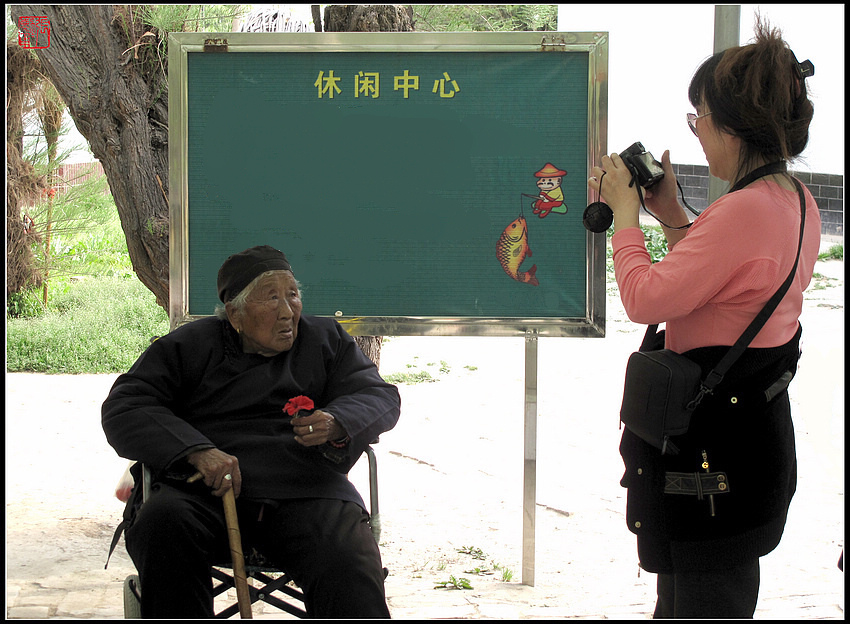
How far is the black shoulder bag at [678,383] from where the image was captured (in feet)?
6.22

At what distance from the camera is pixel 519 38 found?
2.89 m

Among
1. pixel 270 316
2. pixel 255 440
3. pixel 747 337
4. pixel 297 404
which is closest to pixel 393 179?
pixel 270 316

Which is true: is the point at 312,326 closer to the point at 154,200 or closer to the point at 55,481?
the point at 154,200

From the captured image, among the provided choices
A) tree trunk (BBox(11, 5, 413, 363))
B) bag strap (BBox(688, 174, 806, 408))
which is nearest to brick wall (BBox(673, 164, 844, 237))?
tree trunk (BBox(11, 5, 413, 363))

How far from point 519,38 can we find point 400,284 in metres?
0.99

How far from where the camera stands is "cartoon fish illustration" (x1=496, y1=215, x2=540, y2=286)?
2963 millimetres

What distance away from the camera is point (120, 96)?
3.85m

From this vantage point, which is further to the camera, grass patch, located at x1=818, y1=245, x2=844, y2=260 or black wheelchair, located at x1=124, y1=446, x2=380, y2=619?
grass patch, located at x1=818, y1=245, x2=844, y2=260

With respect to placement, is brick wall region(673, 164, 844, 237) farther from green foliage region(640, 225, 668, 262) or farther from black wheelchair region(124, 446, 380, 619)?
black wheelchair region(124, 446, 380, 619)

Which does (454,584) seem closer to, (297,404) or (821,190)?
(297,404)

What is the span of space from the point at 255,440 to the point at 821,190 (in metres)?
9.84

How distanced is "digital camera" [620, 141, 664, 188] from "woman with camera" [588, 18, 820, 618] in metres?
0.26

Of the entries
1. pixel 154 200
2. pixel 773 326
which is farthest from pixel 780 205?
pixel 154 200

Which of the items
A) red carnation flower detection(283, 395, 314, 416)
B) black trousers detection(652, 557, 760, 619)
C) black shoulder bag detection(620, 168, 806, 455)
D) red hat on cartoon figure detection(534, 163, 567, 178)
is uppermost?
red hat on cartoon figure detection(534, 163, 567, 178)
